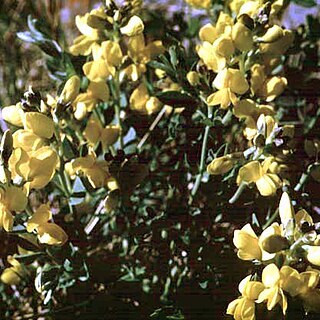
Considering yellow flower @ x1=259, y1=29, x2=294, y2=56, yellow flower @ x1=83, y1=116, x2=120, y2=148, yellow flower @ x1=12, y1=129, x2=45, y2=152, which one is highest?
yellow flower @ x1=12, y1=129, x2=45, y2=152

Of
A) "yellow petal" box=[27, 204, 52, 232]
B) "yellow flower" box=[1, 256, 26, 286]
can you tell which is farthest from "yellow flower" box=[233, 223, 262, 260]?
"yellow flower" box=[1, 256, 26, 286]

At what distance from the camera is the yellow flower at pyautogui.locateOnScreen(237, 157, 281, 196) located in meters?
0.90

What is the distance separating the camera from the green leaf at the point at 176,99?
1.03 meters

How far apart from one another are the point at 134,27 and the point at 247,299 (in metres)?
0.39

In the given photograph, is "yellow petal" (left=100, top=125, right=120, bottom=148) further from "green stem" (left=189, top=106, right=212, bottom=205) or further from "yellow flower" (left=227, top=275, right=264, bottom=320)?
"yellow flower" (left=227, top=275, right=264, bottom=320)

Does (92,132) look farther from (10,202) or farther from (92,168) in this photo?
(10,202)

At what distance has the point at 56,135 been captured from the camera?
36.1 inches

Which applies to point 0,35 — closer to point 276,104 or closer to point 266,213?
point 276,104

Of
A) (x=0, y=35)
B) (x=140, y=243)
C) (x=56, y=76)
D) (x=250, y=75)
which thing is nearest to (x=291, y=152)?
(x=250, y=75)

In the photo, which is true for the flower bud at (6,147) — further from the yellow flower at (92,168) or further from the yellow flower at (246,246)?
the yellow flower at (246,246)

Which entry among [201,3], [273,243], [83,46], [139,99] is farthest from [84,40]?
[273,243]

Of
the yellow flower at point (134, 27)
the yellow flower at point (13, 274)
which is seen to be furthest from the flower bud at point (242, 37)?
the yellow flower at point (13, 274)

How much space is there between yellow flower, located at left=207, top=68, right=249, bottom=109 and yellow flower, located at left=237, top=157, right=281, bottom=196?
9 centimetres

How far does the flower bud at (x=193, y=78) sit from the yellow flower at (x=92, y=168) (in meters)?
0.16
